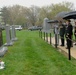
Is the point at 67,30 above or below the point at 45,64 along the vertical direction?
above

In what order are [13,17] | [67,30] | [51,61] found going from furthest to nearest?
[13,17] < [67,30] < [51,61]

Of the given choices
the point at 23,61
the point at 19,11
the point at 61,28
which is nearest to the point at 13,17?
the point at 19,11

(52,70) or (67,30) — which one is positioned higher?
(67,30)

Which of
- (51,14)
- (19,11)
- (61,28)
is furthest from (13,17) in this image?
(61,28)

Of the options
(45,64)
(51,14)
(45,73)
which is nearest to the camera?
(45,73)

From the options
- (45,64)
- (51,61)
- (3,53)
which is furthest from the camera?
(3,53)

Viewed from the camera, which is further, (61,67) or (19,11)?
(19,11)

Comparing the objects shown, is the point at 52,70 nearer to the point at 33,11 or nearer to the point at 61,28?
the point at 61,28

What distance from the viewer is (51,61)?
10.5 m

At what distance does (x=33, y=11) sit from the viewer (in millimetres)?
95438

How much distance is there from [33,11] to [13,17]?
24.5 feet

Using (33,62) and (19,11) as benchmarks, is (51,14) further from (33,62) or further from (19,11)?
(33,62)

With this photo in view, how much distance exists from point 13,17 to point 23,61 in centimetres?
8319

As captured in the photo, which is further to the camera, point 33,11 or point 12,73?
point 33,11
